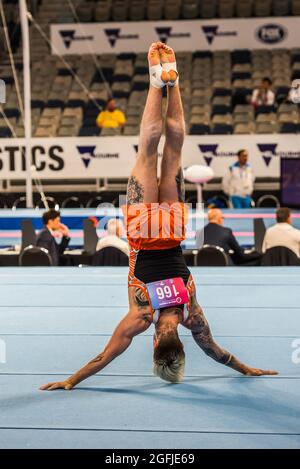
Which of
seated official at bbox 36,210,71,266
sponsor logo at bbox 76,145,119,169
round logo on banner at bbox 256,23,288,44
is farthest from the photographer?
round logo on banner at bbox 256,23,288,44

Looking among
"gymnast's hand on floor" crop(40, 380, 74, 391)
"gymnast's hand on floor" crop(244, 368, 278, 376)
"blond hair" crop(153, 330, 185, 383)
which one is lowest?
"gymnast's hand on floor" crop(40, 380, 74, 391)

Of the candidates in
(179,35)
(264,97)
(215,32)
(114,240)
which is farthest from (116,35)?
(114,240)

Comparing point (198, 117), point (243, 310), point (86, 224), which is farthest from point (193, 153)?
point (243, 310)

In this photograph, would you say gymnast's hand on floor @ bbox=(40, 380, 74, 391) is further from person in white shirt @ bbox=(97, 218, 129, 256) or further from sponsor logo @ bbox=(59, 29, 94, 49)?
sponsor logo @ bbox=(59, 29, 94, 49)

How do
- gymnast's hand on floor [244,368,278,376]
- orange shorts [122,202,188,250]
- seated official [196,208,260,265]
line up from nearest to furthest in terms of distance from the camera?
orange shorts [122,202,188,250]
gymnast's hand on floor [244,368,278,376]
seated official [196,208,260,265]

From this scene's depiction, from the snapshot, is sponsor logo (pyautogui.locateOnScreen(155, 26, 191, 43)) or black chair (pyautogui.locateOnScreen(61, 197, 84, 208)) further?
sponsor logo (pyautogui.locateOnScreen(155, 26, 191, 43))

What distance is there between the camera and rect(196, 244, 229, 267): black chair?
813 centimetres

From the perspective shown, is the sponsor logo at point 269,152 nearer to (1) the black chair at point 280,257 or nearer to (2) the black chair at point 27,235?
(2) the black chair at point 27,235

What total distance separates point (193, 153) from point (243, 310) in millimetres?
9022

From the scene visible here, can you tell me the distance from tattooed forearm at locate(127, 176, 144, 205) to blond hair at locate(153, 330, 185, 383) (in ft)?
2.55

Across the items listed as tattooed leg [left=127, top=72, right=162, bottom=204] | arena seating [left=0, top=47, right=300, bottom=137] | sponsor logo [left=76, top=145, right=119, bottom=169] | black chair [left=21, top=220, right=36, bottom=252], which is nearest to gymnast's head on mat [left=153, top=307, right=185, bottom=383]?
tattooed leg [left=127, top=72, right=162, bottom=204]

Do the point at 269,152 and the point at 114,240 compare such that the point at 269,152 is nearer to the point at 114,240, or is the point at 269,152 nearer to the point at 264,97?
the point at 264,97

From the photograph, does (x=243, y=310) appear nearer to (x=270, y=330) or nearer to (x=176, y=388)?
(x=270, y=330)

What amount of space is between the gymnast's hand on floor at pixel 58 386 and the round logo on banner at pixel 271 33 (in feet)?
56.1
